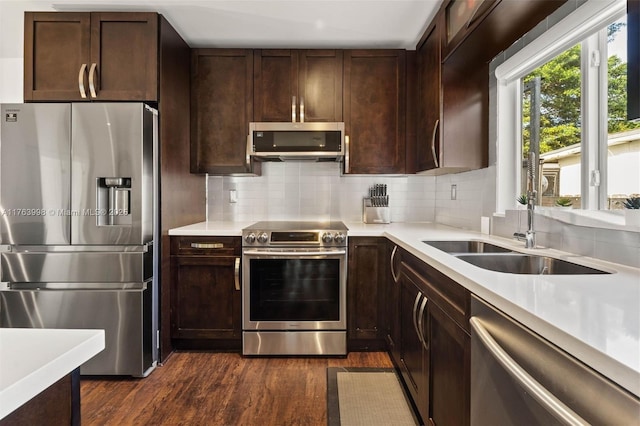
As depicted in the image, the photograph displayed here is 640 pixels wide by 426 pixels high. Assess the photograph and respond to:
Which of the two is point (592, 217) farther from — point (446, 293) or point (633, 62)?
point (633, 62)

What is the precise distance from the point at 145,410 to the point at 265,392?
642 millimetres

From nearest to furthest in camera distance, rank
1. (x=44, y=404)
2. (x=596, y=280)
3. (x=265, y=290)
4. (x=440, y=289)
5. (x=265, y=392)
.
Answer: (x=44, y=404) < (x=596, y=280) < (x=440, y=289) < (x=265, y=392) < (x=265, y=290)

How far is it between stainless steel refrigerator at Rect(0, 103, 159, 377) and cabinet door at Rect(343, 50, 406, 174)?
1.52m

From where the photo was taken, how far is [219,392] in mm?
2219

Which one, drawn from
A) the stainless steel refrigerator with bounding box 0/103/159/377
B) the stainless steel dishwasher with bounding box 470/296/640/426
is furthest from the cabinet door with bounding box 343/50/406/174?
the stainless steel dishwasher with bounding box 470/296/640/426

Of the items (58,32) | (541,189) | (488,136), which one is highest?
(58,32)

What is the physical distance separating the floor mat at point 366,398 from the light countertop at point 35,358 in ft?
5.19

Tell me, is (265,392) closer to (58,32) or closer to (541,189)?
(541,189)

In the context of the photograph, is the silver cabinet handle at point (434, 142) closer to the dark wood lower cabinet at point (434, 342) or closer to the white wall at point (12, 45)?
the dark wood lower cabinet at point (434, 342)

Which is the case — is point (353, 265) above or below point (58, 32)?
below

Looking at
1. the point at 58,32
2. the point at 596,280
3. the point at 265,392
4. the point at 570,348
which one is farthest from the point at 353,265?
the point at 58,32

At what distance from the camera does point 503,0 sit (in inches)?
60.7

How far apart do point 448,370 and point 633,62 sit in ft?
3.59

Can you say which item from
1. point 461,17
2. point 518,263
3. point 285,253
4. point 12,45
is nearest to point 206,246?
point 285,253
